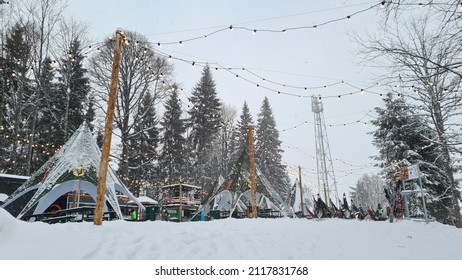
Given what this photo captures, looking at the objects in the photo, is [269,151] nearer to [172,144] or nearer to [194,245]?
[172,144]

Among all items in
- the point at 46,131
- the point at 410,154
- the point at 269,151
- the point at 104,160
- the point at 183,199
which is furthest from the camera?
the point at 269,151

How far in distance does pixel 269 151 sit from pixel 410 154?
63.4ft

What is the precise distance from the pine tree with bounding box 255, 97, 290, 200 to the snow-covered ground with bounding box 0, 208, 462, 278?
2714cm

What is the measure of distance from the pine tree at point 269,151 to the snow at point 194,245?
27.1m

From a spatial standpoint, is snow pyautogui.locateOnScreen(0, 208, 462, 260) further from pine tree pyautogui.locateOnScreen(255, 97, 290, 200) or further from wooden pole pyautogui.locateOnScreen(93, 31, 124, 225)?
pine tree pyautogui.locateOnScreen(255, 97, 290, 200)

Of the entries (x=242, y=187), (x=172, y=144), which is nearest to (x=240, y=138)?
(x=172, y=144)

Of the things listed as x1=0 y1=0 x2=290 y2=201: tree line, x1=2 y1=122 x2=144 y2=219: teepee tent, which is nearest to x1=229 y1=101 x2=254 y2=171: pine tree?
x1=0 y1=0 x2=290 y2=201: tree line

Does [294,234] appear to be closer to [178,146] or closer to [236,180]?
[236,180]

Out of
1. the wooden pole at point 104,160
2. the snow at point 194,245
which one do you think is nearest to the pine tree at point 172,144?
the wooden pole at point 104,160

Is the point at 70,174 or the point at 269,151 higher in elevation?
the point at 269,151

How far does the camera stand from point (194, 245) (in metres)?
5.94

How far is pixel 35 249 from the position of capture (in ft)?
15.3
